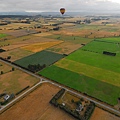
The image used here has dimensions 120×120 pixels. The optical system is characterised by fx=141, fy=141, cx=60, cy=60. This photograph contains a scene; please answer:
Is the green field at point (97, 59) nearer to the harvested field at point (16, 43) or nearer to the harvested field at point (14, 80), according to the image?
the harvested field at point (14, 80)

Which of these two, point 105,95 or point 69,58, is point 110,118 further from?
point 69,58

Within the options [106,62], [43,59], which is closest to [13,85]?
[43,59]

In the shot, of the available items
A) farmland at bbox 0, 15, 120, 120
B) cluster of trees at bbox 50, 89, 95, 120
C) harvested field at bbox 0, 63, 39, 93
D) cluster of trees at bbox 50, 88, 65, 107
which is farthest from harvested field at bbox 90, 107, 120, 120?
harvested field at bbox 0, 63, 39, 93

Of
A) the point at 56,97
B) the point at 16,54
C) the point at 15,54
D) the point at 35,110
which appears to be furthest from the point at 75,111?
the point at 15,54

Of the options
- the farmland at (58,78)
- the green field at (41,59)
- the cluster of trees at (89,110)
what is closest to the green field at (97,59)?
the farmland at (58,78)

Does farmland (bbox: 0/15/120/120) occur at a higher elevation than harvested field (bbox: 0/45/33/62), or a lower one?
lower

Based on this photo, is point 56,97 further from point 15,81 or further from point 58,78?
point 15,81

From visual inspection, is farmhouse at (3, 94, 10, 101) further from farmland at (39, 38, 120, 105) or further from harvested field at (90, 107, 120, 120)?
harvested field at (90, 107, 120, 120)
